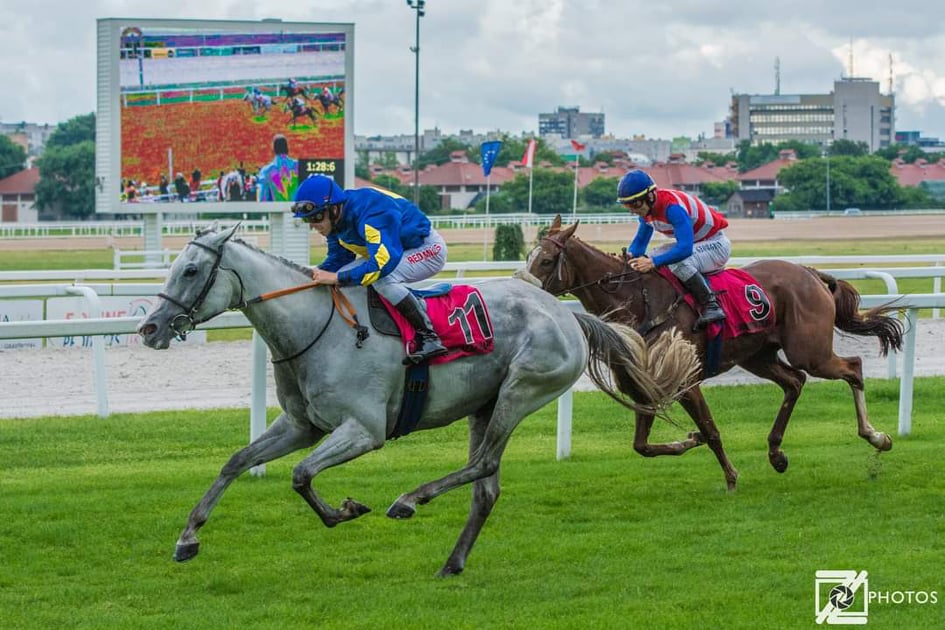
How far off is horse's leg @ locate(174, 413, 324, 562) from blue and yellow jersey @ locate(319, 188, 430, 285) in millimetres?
612

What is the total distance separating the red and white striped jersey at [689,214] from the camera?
300 inches

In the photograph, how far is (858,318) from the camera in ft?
28.3

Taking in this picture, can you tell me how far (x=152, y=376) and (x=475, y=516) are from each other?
6597mm

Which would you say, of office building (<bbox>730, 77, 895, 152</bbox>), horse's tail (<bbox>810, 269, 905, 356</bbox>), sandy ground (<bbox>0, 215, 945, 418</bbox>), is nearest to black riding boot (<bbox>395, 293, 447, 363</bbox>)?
horse's tail (<bbox>810, 269, 905, 356</bbox>)

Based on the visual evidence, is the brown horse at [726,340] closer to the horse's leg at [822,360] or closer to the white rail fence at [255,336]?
the horse's leg at [822,360]

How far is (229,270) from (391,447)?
10.3ft

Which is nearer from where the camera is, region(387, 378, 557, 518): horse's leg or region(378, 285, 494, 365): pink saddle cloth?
region(387, 378, 557, 518): horse's leg

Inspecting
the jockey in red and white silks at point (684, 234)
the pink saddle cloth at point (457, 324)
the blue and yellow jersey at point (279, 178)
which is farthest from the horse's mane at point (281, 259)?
the blue and yellow jersey at point (279, 178)

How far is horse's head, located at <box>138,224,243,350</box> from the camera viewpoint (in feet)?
17.7

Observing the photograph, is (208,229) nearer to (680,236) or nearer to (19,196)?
(680,236)

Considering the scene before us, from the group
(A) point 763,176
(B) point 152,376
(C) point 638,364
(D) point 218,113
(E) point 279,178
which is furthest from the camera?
(A) point 763,176

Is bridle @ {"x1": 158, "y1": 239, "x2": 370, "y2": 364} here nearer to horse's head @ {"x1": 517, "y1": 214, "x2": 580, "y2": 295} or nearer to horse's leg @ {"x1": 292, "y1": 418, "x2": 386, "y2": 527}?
horse's leg @ {"x1": 292, "y1": 418, "x2": 386, "y2": 527}

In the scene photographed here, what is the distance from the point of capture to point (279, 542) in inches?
239

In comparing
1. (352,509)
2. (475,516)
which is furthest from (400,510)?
(475,516)
